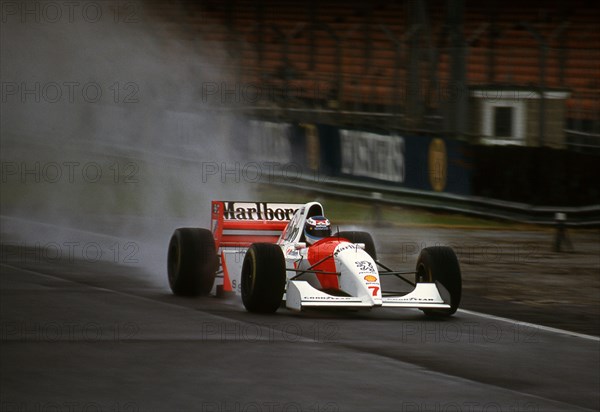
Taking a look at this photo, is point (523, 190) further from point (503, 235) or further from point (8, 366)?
point (8, 366)

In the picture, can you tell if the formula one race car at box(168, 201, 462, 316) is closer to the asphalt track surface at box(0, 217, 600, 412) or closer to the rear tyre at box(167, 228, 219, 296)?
the rear tyre at box(167, 228, 219, 296)

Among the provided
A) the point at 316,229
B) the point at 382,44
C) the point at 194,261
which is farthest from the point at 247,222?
the point at 382,44

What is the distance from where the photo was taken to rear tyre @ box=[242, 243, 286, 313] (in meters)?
9.99

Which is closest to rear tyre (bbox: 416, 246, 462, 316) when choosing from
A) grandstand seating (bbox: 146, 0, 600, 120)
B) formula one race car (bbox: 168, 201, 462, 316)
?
formula one race car (bbox: 168, 201, 462, 316)

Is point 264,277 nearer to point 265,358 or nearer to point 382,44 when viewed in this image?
point 265,358

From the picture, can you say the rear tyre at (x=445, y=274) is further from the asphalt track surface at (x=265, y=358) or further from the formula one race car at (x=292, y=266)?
the asphalt track surface at (x=265, y=358)

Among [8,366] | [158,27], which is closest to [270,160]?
[158,27]

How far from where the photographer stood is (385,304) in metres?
10.1

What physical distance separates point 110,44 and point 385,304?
48.9 ft

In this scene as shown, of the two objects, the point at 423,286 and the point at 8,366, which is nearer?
the point at 8,366

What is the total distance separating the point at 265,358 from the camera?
852cm

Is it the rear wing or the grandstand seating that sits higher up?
the grandstand seating

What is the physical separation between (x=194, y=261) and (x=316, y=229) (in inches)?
49.7

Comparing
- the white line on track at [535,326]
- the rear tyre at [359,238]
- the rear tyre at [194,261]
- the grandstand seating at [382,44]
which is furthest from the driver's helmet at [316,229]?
the grandstand seating at [382,44]
